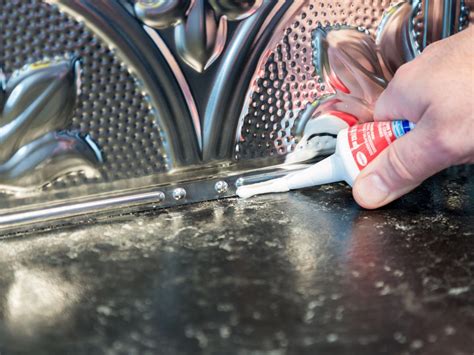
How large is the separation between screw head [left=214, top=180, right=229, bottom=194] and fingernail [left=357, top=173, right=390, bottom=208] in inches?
7.7

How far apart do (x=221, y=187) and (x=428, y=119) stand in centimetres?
31

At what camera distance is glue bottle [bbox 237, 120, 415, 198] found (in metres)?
0.74

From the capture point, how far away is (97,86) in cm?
74

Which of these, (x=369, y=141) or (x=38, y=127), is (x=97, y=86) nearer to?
(x=38, y=127)

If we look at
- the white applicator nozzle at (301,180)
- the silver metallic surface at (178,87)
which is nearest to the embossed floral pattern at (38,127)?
the silver metallic surface at (178,87)

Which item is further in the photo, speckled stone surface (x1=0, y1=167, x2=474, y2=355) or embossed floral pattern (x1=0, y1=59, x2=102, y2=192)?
embossed floral pattern (x1=0, y1=59, x2=102, y2=192)

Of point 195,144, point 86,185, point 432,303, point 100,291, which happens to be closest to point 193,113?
point 195,144

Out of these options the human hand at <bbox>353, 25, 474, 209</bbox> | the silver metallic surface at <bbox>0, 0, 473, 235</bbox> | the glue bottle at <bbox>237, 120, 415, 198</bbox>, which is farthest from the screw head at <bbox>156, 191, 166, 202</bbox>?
the human hand at <bbox>353, 25, 474, 209</bbox>

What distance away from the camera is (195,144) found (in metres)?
0.80

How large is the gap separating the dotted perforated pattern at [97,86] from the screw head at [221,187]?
0.08 meters

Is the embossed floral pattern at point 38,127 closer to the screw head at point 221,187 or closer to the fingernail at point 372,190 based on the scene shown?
the screw head at point 221,187

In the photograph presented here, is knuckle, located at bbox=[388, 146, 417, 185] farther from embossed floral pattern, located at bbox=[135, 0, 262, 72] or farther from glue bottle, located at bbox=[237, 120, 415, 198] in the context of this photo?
embossed floral pattern, located at bbox=[135, 0, 262, 72]

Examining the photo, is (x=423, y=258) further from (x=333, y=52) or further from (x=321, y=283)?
(x=333, y=52)

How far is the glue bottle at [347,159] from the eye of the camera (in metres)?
0.74
